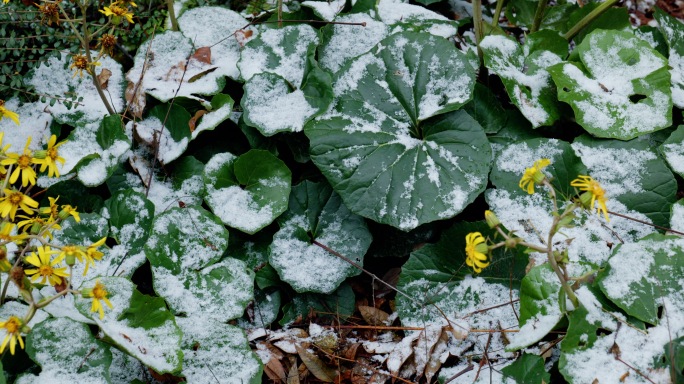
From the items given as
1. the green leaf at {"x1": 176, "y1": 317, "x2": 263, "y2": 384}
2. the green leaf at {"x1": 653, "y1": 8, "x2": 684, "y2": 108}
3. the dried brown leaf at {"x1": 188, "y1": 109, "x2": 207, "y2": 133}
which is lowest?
the green leaf at {"x1": 176, "y1": 317, "x2": 263, "y2": 384}

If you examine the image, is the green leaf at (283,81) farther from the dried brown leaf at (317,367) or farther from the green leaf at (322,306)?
the dried brown leaf at (317,367)

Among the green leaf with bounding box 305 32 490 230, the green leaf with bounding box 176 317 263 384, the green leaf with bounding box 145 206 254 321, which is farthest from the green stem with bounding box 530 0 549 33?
the green leaf with bounding box 176 317 263 384

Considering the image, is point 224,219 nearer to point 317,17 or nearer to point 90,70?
point 90,70

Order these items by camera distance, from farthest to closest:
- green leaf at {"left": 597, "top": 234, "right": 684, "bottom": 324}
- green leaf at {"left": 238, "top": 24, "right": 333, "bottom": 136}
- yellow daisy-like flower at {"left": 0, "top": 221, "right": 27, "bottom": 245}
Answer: green leaf at {"left": 238, "top": 24, "right": 333, "bottom": 136}
green leaf at {"left": 597, "top": 234, "right": 684, "bottom": 324}
yellow daisy-like flower at {"left": 0, "top": 221, "right": 27, "bottom": 245}

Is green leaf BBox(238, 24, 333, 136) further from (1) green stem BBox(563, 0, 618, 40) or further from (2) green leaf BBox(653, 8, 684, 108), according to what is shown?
(2) green leaf BBox(653, 8, 684, 108)

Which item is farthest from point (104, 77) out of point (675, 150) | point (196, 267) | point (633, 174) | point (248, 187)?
point (675, 150)

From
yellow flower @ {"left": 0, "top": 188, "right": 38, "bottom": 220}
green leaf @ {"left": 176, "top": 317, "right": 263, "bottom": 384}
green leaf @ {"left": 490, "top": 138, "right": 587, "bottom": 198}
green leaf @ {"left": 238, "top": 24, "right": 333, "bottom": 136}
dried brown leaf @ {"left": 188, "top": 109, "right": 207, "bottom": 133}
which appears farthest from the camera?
dried brown leaf @ {"left": 188, "top": 109, "right": 207, "bottom": 133}

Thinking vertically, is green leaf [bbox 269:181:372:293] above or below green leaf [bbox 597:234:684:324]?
below

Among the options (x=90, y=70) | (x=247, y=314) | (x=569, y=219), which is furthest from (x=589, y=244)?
(x=90, y=70)

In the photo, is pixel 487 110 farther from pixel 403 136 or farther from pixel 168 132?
pixel 168 132
